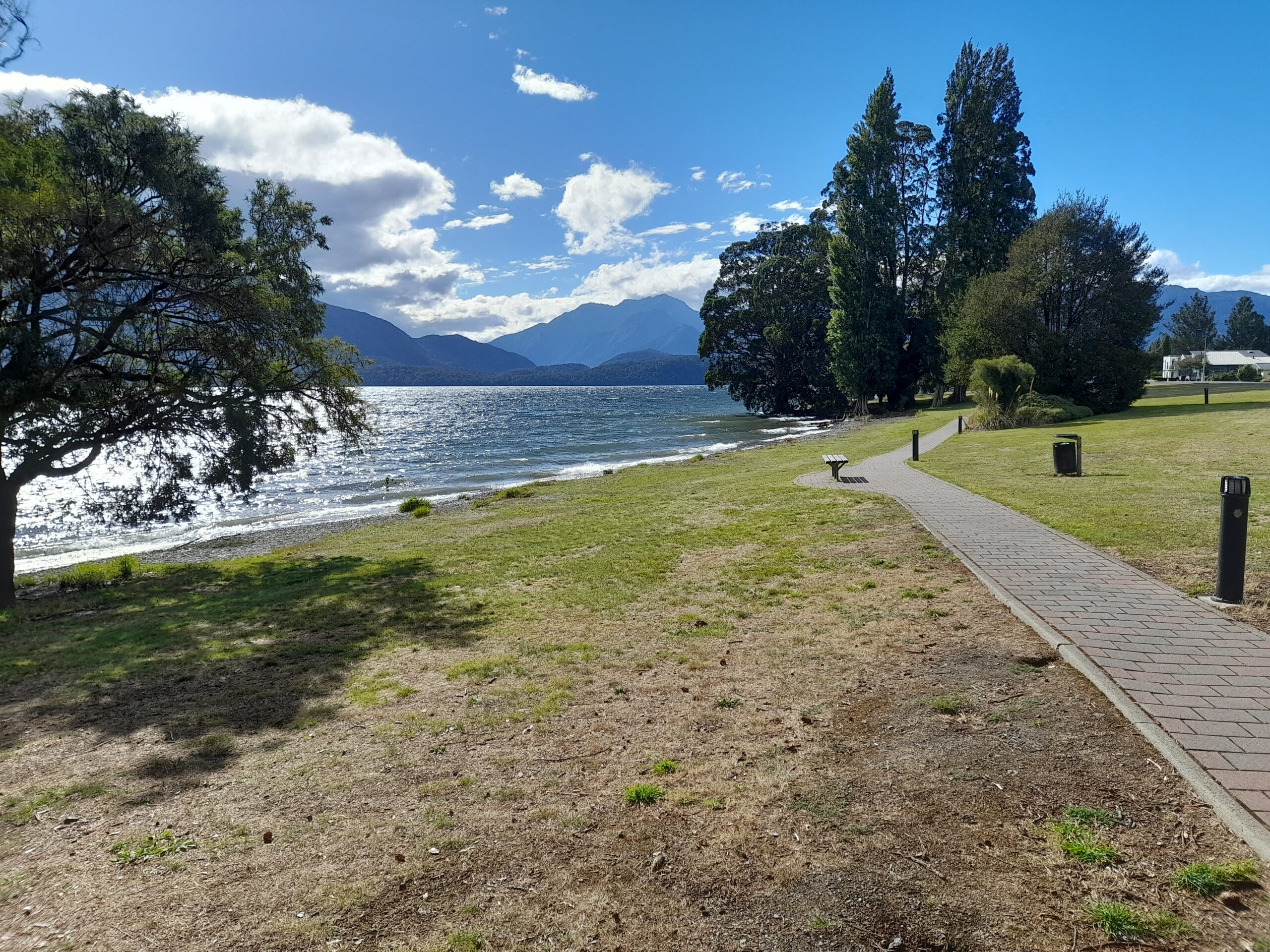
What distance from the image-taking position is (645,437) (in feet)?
174

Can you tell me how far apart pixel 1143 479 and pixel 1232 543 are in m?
9.28

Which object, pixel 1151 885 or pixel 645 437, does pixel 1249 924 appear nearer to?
pixel 1151 885

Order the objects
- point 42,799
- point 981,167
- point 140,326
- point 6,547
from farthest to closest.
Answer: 1. point 981,167
2. point 140,326
3. point 6,547
4. point 42,799

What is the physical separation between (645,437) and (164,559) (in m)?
37.4

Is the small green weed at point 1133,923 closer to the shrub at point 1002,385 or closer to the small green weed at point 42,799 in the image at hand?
the small green weed at point 42,799

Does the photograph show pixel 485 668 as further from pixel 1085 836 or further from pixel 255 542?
pixel 255 542

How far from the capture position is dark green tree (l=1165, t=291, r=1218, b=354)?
113062mm

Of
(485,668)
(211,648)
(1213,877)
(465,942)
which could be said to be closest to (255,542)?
(211,648)

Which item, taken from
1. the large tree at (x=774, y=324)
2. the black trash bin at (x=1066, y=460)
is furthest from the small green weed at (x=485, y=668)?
the large tree at (x=774, y=324)

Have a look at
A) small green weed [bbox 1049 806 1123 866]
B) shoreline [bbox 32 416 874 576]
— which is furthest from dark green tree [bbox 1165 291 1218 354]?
small green weed [bbox 1049 806 1123 866]

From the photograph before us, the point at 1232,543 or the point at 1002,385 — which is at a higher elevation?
the point at 1002,385

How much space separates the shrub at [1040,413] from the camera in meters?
31.0

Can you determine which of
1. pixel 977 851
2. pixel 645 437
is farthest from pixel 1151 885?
pixel 645 437

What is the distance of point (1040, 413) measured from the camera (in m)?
31.3
